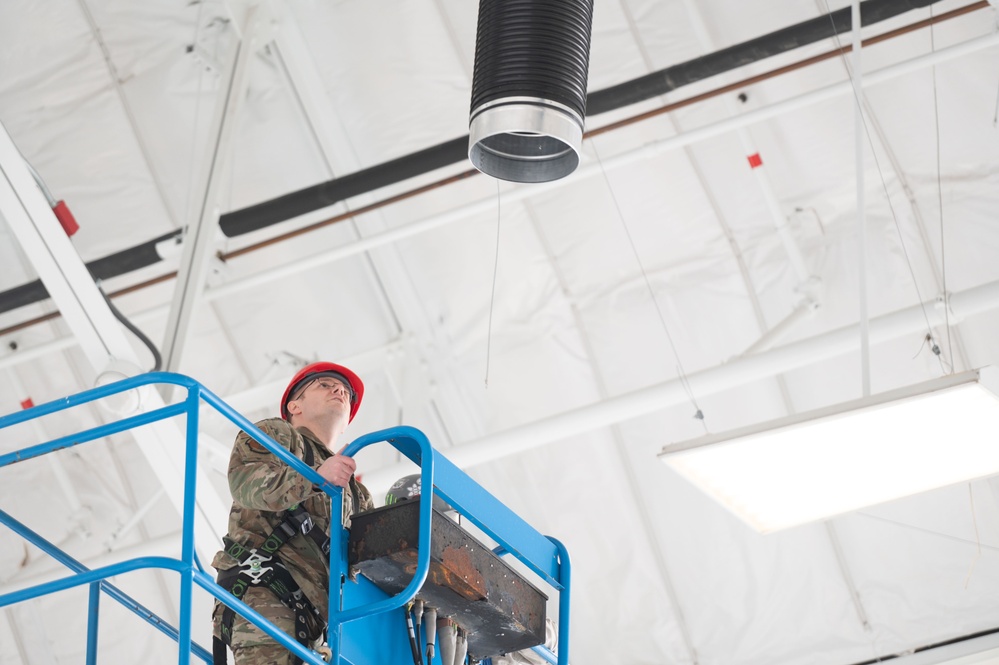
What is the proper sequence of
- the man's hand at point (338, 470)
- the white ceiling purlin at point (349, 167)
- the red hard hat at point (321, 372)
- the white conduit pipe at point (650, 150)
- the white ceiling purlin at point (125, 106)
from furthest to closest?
1. the white ceiling purlin at point (125, 106)
2. the white ceiling purlin at point (349, 167)
3. the white conduit pipe at point (650, 150)
4. the red hard hat at point (321, 372)
5. the man's hand at point (338, 470)

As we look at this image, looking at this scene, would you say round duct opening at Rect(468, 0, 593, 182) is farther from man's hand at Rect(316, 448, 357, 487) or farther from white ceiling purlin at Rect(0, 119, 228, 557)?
white ceiling purlin at Rect(0, 119, 228, 557)

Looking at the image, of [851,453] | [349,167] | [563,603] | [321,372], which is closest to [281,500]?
[321,372]

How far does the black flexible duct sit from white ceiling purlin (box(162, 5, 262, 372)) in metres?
1.01

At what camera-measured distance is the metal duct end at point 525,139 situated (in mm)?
5184

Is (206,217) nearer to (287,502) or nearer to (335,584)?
(287,502)

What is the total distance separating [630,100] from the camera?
9.14 metres

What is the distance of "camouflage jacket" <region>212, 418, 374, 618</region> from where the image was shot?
13.8 ft

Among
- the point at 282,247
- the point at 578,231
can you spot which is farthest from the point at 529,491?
the point at 282,247

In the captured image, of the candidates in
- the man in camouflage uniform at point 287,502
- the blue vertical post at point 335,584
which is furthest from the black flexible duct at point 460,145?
the blue vertical post at point 335,584

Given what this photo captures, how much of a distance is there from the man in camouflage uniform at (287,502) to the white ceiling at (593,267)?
4.27 m

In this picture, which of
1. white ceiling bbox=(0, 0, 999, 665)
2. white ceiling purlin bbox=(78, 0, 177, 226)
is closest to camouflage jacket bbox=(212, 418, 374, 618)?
white ceiling bbox=(0, 0, 999, 665)

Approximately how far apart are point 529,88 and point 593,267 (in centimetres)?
544

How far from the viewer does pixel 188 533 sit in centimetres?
399

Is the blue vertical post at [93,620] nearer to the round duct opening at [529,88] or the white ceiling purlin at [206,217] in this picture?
the round duct opening at [529,88]
